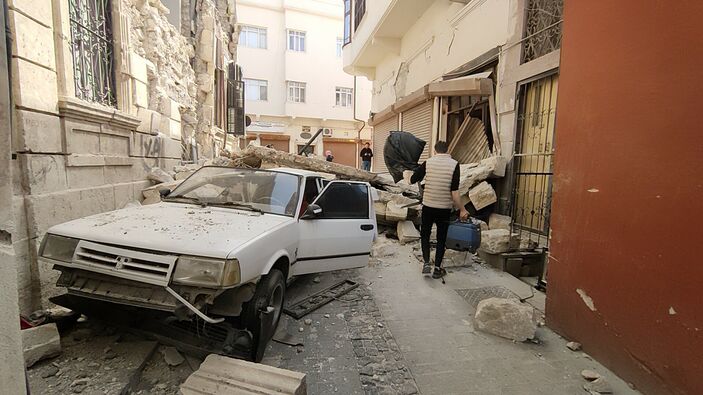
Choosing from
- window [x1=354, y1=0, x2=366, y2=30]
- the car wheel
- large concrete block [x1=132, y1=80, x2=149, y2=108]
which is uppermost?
window [x1=354, y1=0, x2=366, y2=30]

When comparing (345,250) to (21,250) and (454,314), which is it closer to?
(454,314)

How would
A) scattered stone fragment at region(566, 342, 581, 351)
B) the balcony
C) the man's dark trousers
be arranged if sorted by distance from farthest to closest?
1. the balcony
2. the man's dark trousers
3. scattered stone fragment at region(566, 342, 581, 351)

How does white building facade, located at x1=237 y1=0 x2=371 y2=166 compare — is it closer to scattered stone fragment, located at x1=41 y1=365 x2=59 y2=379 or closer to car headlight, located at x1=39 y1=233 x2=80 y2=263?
car headlight, located at x1=39 y1=233 x2=80 y2=263

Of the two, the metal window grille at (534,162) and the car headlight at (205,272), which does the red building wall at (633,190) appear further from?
the car headlight at (205,272)

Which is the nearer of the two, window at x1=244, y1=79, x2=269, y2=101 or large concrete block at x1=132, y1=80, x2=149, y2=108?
large concrete block at x1=132, y1=80, x2=149, y2=108

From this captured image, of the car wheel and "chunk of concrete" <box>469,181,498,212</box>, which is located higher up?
"chunk of concrete" <box>469,181,498,212</box>

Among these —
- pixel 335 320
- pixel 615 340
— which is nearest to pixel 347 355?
pixel 335 320

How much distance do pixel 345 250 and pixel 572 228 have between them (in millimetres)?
2368

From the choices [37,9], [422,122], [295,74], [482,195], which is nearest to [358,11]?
[422,122]

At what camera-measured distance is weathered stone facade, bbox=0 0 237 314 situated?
132 inches

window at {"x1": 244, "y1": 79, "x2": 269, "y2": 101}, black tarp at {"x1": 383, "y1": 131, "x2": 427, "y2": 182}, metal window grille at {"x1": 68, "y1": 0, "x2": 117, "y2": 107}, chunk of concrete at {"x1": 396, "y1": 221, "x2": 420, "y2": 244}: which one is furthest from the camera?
window at {"x1": 244, "y1": 79, "x2": 269, "y2": 101}

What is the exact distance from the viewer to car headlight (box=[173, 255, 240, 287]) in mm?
2277

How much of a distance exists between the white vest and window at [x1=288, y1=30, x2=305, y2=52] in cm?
2610

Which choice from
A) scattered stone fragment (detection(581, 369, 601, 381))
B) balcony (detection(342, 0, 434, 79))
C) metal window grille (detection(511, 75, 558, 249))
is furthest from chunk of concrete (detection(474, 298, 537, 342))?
balcony (detection(342, 0, 434, 79))
